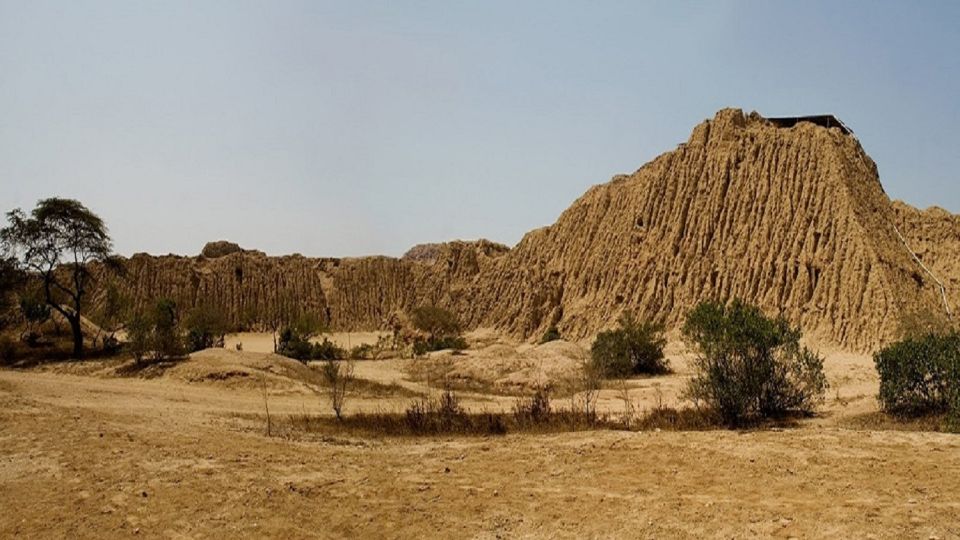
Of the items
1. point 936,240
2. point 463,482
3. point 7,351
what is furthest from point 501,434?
point 936,240

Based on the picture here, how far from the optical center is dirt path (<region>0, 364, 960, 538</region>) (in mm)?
7027

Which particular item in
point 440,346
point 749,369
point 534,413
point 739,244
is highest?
point 739,244

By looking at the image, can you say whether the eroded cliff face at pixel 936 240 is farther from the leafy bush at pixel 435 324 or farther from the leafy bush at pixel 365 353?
the leafy bush at pixel 365 353

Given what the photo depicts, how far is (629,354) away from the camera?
25.6 m

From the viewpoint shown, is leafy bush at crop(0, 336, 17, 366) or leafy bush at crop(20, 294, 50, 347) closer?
leafy bush at crop(0, 336, 17, 366)

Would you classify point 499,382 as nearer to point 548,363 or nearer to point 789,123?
point 548,363

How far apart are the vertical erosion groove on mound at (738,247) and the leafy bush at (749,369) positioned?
1491 cm

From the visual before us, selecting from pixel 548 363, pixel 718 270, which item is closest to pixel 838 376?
pixel 548 363

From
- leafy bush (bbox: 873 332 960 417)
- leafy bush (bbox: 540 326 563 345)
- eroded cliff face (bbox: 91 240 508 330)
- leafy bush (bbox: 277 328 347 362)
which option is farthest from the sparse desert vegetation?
eroded cliff face (bbox: 91 240 508 330)

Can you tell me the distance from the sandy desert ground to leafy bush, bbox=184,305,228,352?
674 inches

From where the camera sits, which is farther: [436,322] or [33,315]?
[436,322]

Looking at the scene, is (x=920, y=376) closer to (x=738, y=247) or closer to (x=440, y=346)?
(x=738, y=247)

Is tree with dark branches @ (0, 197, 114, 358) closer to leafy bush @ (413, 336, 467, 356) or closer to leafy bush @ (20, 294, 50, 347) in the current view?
leafy bush @ (20, 294, 50, 347)

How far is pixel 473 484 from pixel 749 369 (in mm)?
7035
